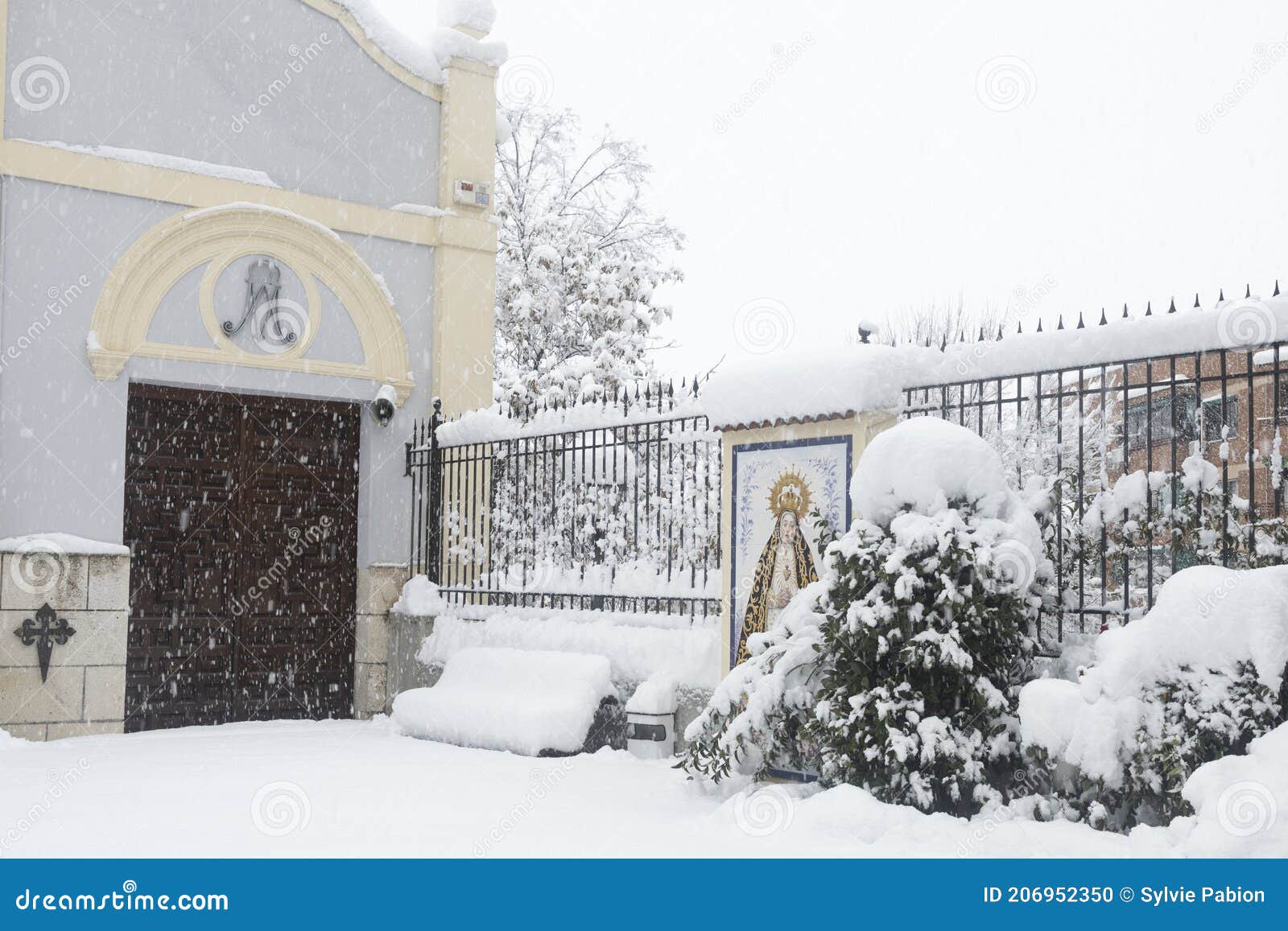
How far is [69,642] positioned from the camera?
9227mm

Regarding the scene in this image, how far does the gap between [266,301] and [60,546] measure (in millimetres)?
2584

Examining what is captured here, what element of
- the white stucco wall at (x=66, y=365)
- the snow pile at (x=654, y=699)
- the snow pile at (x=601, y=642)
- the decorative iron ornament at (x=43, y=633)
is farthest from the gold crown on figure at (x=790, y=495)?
the decorative iron ornament at (x=43, y=633)

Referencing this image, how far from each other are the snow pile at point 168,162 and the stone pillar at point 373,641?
3417mm

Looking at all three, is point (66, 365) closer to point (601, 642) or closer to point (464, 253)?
point (464, 253)

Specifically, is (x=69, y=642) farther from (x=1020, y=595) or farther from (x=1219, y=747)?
(x=1219, y=747)

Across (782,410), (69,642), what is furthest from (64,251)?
(782,410)

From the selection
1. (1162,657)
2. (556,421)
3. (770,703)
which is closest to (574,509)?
(556,421)

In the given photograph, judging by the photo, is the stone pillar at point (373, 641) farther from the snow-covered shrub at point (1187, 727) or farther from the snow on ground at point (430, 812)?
the snow-covered shrub at point (1187, 727)

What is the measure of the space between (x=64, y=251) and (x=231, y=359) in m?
1.46

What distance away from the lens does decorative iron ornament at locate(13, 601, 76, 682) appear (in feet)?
29.7

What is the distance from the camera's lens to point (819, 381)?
684 cm

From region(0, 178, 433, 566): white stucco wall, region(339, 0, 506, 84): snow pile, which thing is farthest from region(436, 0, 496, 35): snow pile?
region(0, 178, 433, 566): white stucco wall

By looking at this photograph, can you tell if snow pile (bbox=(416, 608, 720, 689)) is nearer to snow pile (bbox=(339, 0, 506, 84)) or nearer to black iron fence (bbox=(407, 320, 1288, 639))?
black iron fence (bbox=(407, 320, 1288, 639))

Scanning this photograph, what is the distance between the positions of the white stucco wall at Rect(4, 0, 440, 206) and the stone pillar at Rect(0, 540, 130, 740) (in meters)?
3.26
